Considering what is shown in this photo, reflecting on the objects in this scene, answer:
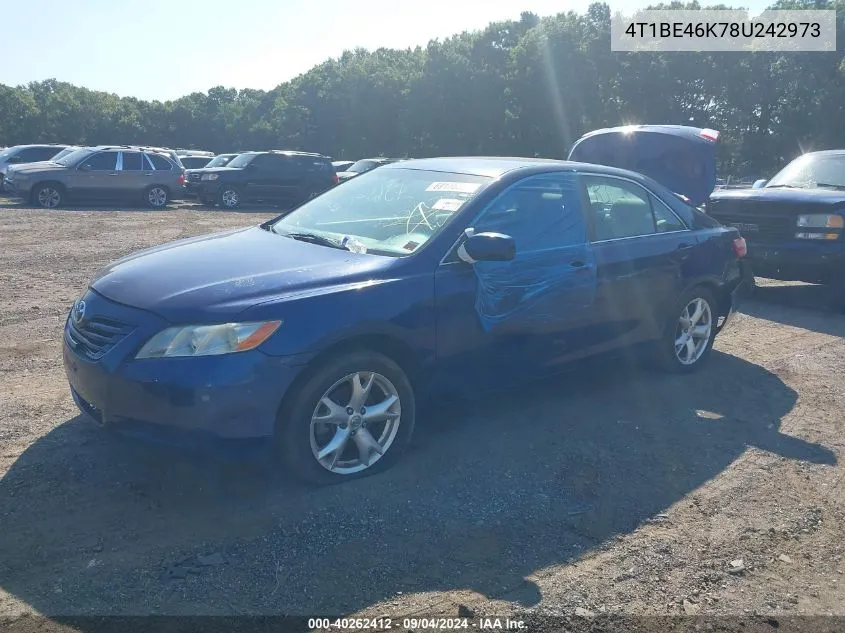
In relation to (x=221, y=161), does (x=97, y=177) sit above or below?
below

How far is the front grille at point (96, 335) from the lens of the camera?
404 centimetres

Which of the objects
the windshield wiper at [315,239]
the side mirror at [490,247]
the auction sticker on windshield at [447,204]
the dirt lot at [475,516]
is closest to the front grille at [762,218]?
the dirt lot at [475,516]

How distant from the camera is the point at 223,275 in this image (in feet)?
14.1

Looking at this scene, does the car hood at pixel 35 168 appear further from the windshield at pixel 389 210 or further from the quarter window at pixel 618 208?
the quarter window at pixel 618 208

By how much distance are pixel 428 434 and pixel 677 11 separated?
4205 centimetres

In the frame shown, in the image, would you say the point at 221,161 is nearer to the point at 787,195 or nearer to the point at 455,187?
the point at 787,195

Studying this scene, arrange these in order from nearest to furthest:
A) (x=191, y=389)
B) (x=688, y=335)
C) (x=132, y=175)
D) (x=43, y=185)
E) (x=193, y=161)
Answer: (x=191, y=389)
(x=688, y=335)
(x=43, y=185)
(x=132, y=175)
(x=193, y=161)

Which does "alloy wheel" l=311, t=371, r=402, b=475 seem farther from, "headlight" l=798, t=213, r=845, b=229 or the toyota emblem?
"headlight" l=798, t=213, r=845, b=229

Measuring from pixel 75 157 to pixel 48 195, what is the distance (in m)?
1.30

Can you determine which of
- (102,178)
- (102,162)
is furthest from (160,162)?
(102,178)

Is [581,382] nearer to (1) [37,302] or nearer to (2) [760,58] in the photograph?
(1) [37,302]

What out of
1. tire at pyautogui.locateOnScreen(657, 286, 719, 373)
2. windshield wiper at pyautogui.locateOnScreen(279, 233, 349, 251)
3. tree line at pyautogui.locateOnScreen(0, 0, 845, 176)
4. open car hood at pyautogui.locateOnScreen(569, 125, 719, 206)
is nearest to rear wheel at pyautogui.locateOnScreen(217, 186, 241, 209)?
open car hood at pyautogui.locateOnScreen(569, 125, 719, 206)

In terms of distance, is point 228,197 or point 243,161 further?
point 243,161

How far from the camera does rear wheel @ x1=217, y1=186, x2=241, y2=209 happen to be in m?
22.5
